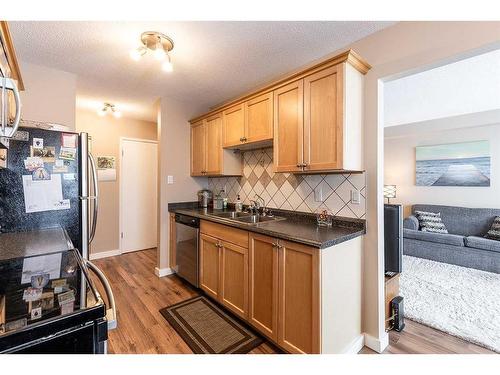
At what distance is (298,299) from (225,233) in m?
0.90

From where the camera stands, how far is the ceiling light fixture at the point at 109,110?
337cm

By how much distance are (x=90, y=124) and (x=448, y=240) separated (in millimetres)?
5812

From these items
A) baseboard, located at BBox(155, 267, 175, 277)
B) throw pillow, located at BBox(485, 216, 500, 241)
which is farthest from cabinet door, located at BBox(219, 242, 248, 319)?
throw pillow, located at BBox(485, 216, 500, 241)

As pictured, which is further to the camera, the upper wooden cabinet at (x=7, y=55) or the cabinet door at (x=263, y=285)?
the cabinet door at (x=263, y=285)

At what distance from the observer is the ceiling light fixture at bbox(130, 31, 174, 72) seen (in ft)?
5.83

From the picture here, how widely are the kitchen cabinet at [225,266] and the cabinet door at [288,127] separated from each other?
71 cm

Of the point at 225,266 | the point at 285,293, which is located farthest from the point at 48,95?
the point at 285,293

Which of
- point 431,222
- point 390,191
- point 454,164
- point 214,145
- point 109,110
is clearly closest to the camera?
point 214,145

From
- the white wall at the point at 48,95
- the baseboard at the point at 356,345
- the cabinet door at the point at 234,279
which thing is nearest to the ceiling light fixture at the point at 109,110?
the white wall at the point at 48,95

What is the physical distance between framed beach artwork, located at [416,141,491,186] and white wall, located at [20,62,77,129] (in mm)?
5660

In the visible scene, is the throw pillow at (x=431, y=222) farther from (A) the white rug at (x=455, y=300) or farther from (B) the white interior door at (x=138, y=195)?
(B) the white interior door at (x=138, y=195)

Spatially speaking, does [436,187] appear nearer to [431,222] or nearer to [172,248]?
[431,222]

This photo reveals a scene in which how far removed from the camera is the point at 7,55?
4.59ft
